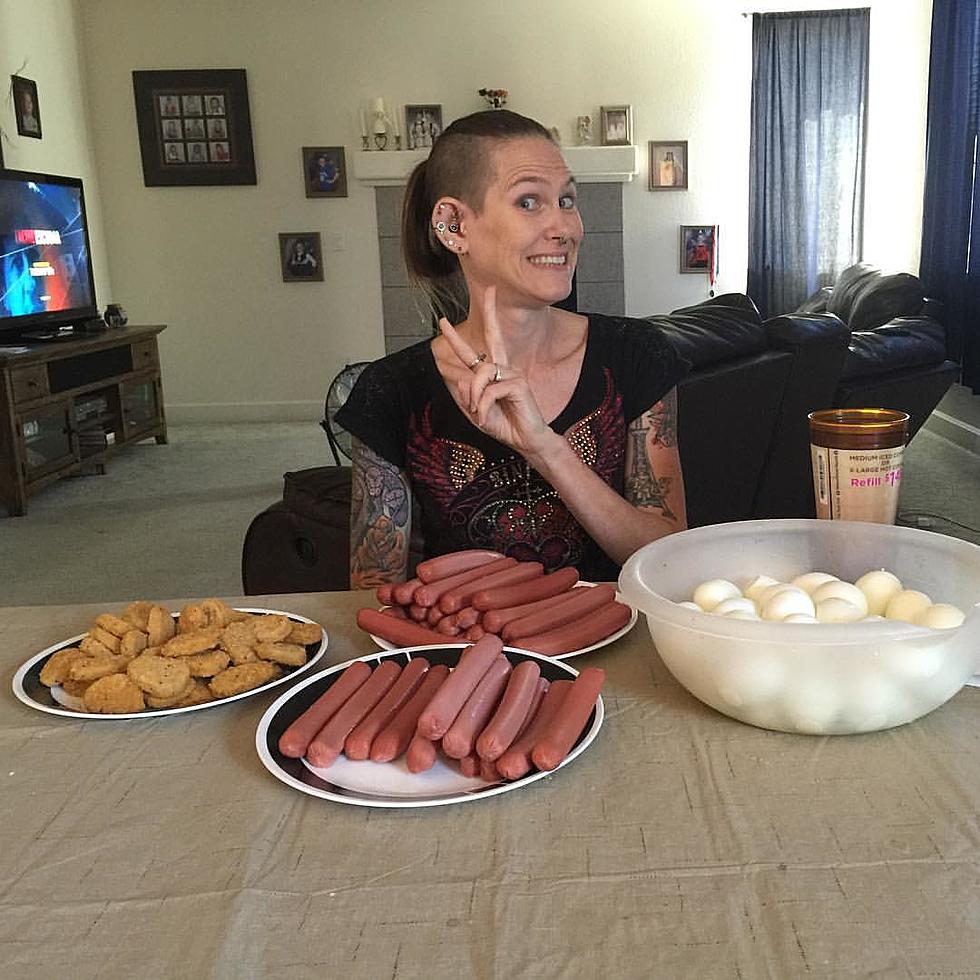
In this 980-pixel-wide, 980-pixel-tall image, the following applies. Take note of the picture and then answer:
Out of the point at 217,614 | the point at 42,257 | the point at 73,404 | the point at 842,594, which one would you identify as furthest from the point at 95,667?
the point at 42,257

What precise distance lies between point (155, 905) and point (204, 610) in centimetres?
46

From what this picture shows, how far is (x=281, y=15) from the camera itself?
655cm

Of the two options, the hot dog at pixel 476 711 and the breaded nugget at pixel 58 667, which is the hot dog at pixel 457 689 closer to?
the hot dog at pixel 476 711

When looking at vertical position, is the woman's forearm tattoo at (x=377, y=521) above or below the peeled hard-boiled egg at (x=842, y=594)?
below

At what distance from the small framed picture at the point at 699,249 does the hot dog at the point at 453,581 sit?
6.07m

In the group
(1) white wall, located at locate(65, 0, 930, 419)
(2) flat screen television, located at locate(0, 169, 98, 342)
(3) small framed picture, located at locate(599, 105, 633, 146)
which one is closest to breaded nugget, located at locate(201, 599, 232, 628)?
(2) flat screen television, located at locate(0, 169, 98, 342)

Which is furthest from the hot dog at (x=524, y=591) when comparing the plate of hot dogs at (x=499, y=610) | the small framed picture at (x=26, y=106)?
the small framed picture at (x=26, y=106)

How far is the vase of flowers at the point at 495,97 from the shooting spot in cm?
650

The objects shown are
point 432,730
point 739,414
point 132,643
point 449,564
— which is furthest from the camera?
point 739,414

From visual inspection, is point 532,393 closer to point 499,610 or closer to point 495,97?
point 499,610

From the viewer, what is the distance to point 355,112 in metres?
6.70

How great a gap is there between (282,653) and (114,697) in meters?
0.16

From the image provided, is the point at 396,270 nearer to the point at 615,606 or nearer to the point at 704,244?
the point at 704,244

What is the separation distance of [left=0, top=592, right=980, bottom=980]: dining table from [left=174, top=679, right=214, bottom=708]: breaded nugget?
0.03 m
